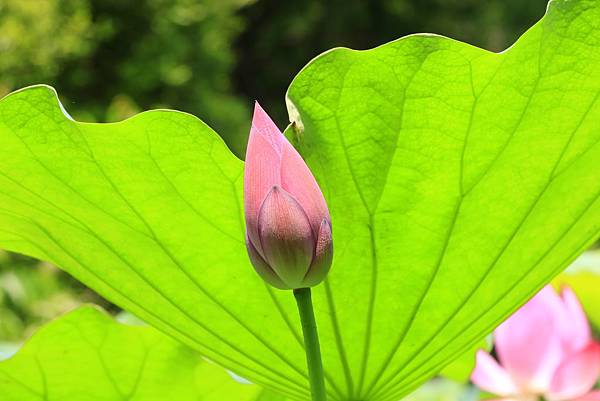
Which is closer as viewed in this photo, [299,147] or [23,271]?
[299,147]

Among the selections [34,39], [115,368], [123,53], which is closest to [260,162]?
[115,368]

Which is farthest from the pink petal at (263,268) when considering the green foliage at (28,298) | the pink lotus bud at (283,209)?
the green foliage at (28,298)

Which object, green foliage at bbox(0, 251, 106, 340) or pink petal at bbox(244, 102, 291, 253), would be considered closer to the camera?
pink petal at bbox(244, 102, 291, 253)

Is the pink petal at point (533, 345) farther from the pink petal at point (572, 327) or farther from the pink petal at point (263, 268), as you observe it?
the pink petal at point (263, 268)

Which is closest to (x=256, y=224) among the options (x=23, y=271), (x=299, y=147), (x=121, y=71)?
(x=299, y=147)

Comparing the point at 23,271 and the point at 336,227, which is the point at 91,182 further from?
the point at 23,271

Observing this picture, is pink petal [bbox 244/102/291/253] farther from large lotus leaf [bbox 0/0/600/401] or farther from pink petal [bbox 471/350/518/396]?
pink petal [bbox 471/350/518/396]

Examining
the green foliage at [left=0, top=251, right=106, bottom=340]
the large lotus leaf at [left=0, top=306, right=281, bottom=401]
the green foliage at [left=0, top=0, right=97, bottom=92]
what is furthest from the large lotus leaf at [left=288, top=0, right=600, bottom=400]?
the green foliage at [left=0, top=0, right=97, bottom=92]
